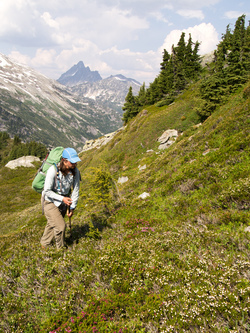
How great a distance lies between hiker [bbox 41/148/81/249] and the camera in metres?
5.54

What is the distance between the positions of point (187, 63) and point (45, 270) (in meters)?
58.3

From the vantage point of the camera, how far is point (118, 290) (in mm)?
3738

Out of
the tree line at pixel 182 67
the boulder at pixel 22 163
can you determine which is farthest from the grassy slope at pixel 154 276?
the boulder at pixel 22 163

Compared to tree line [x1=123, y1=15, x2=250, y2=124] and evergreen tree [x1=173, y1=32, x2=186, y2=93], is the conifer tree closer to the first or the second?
tree line [x1=123, y1=15, x2=250, y2=124]

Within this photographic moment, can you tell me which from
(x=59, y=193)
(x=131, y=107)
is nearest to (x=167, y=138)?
(x=59, y=193)

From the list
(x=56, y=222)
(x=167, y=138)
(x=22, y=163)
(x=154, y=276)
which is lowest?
(x=154, y=276)

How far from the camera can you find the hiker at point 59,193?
18.2 ft

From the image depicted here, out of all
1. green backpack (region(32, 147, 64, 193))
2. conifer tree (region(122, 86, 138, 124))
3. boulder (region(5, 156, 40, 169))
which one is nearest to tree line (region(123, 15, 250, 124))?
conifer tree (region(122, 86, 138, 124))

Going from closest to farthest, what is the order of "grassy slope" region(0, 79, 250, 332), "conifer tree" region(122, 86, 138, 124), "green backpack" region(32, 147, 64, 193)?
"grassy slope" region(0, 79, 250, 332) < "green backpack" region(32, 147, 64, 193) < "conifer tree" region(122, 86, 138, 124)

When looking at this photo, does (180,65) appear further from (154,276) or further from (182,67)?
(154,276)

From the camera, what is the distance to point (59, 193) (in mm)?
5922

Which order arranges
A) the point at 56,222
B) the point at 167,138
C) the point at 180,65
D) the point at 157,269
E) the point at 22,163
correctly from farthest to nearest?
1. the point at 22,163
2. the point at 180,65
3. the point at 167,138
4. the point at 56,222
5. the point at 157,269

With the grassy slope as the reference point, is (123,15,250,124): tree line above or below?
above

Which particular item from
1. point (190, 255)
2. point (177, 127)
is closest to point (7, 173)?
point (177, 127)
